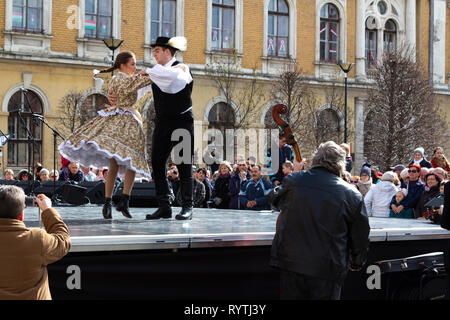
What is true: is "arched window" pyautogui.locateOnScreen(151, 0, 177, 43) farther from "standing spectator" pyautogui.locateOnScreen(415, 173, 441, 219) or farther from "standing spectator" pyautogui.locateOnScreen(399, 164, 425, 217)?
"standing spectator" pyautogui.locateOnScreen(415, 173, 441, 219)

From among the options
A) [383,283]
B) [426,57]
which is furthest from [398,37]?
[383,283]

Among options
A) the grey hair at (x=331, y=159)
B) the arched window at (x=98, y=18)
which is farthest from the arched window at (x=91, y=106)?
the grey hair at (x=331, y=159)

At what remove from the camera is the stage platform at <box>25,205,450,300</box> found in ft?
18.8

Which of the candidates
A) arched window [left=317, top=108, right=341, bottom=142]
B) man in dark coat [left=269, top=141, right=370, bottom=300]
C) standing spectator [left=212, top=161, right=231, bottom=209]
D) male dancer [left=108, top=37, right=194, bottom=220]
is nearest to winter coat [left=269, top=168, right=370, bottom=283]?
man in dark coat [left=269, top=141, right=370, bottom=300]

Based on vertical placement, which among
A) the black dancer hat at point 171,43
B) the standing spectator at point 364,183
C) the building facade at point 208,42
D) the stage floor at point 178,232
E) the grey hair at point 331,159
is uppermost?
the building facade at point 208,42

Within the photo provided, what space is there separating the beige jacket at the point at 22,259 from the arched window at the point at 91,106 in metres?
18.9

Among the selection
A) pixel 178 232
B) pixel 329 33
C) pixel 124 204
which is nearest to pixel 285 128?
pixel 124 204

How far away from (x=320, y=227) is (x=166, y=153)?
3.03 meters

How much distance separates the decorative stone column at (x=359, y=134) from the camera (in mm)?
30391

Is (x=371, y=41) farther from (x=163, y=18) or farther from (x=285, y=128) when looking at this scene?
(x=285, y=128)

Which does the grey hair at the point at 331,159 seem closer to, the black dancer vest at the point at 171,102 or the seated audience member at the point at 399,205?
the black dancer vest at the point at 171,102

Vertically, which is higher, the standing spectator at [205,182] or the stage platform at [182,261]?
the standing spectator at [205,182]

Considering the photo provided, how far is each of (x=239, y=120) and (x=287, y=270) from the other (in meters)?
22.9

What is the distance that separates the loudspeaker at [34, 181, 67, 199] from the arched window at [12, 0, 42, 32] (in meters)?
12.4
